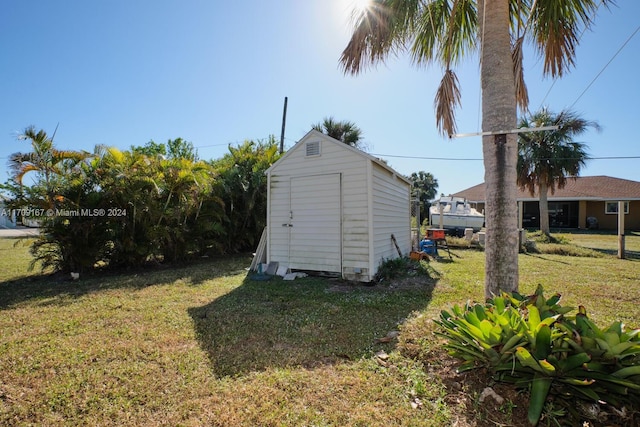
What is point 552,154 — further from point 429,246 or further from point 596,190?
point 596,190

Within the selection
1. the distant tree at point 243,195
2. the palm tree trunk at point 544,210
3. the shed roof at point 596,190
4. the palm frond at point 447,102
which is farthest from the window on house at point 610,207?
the palm frond at point 447,102

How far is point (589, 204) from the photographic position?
21.7m

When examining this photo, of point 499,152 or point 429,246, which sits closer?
point 499,152

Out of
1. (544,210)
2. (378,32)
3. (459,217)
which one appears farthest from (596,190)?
(378,32)

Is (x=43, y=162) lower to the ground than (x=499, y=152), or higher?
higher

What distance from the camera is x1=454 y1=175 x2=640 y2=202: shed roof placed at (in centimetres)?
2003

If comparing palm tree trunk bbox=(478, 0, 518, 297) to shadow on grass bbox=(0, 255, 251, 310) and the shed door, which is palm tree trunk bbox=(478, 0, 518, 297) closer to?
the shed door

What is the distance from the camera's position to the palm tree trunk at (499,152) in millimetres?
2986

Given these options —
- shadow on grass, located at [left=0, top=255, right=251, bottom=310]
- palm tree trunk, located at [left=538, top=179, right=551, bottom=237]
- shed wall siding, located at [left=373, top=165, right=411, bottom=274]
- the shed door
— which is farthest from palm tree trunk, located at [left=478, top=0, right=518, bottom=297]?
palm tree trunk, located at [left=538, top=179, right=551, bottom=237]

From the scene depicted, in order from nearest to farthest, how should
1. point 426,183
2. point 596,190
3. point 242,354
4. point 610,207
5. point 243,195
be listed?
point 242,354
point 243,195
point 610,207
point 596,190
point 426,183

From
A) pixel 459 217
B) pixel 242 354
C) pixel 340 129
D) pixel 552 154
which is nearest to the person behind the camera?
pixel 242 354

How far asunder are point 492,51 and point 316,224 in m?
4.29

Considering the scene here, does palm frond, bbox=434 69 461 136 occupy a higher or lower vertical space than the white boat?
higher

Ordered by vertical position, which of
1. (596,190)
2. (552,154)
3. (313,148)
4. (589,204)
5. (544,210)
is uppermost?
(552,154)
